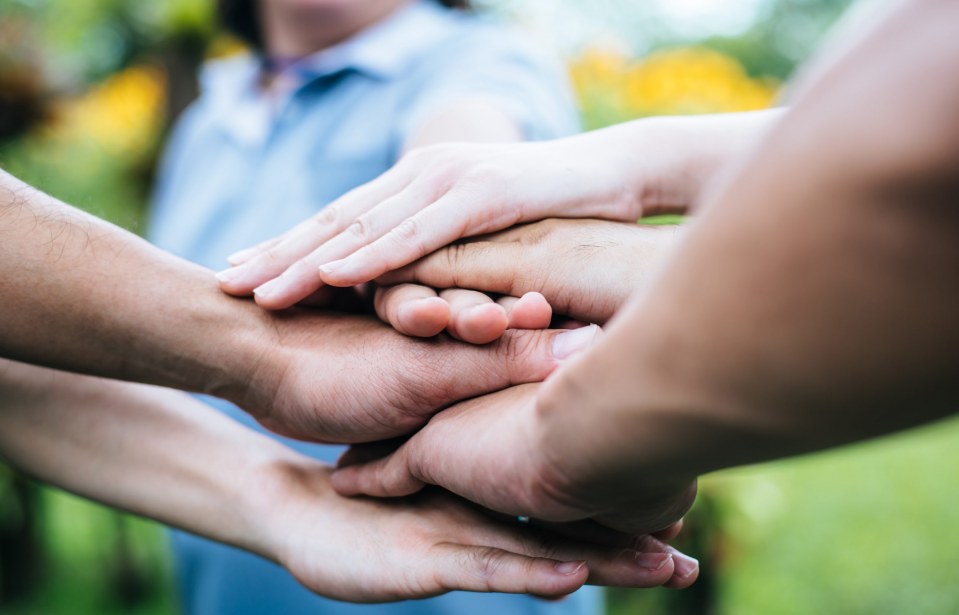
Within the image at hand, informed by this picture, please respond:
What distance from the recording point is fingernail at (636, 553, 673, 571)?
0.81m

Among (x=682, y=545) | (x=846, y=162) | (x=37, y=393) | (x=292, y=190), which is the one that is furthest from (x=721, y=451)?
(x=682, y=545)

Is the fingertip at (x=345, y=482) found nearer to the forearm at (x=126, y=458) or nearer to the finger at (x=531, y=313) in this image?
the forearm at (x=126, y=458)

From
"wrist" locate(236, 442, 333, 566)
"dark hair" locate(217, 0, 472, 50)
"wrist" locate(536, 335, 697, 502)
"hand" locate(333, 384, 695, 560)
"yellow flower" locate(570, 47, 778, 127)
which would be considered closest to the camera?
"wrist" locate(536, 335, 697, 502)

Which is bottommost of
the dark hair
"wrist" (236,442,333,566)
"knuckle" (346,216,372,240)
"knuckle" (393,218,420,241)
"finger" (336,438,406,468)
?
A: "wrist" (236,442,333,566)

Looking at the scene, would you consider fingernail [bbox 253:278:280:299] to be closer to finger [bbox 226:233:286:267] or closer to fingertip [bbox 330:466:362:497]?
finger [bbox 226:233:286:267]

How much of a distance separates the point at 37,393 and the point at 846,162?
1.02 m

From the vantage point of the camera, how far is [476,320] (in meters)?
0.80

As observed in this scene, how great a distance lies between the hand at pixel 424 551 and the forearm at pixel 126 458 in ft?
0.16

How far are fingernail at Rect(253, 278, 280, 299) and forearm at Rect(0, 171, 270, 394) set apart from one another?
39mm

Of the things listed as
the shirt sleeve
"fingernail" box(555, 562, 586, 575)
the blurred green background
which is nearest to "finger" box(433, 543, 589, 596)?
"fingernail" box(555, 562, 586, 575)

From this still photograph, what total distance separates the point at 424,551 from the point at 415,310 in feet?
0.89

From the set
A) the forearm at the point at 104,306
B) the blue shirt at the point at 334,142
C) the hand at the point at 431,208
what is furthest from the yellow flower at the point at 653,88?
the forearm at the point at 104,306

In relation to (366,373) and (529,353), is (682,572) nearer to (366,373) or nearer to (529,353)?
(529,353)

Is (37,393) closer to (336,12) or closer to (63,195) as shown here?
(63,195)
